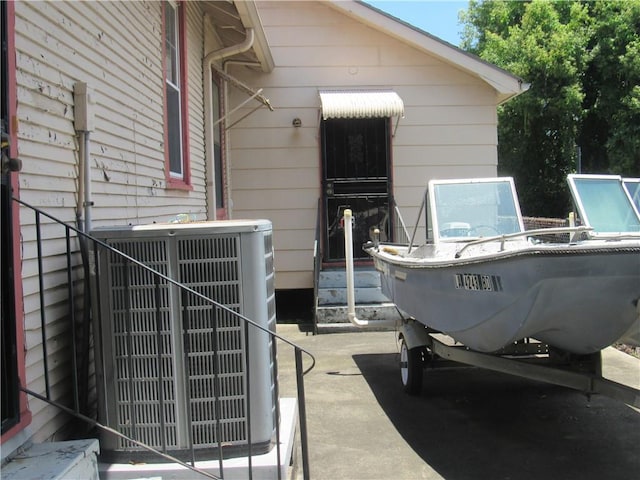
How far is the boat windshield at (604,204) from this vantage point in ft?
14.3

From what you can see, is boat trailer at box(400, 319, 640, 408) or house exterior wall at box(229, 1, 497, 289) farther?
house exterior wall at box(229, 1, 497, 289)

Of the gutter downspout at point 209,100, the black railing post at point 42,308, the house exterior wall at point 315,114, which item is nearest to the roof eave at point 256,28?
the gutter downspout at point 209,100

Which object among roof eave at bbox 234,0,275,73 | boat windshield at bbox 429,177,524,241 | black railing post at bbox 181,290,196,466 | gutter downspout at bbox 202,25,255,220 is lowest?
black railing post at bbox 181,290,196,466

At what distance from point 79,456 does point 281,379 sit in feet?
12.6

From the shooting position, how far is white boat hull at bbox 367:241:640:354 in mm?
3330

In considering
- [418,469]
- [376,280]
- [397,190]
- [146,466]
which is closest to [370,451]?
[418,469]

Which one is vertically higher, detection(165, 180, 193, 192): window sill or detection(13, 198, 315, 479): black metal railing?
detection(165, 180, 193, 192): window sill

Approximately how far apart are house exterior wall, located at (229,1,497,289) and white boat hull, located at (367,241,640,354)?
5635mm

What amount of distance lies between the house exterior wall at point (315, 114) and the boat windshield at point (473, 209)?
13.5ft

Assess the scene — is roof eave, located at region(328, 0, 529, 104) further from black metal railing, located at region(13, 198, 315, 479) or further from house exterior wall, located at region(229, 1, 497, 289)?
black metal railing, located at region(13, 198, 315, 479)

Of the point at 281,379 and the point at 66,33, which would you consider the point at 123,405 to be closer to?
the point at 66,33

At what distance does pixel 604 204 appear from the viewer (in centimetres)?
450

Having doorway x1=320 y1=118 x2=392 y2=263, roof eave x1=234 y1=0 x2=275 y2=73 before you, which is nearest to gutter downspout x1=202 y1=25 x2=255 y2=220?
roof eave x1=234 y1=0 x2=275 y2=73

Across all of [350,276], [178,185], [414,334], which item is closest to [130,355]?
[178,185]
